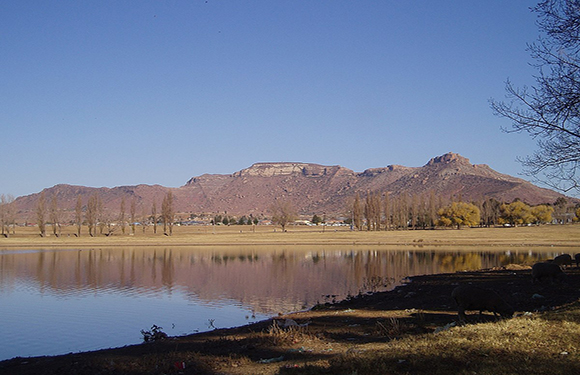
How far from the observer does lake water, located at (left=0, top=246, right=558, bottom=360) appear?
17.5 metres

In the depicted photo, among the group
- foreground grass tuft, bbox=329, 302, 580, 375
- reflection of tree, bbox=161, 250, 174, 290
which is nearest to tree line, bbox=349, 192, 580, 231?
reflection of tree, bbox=161, 250, 174, 290

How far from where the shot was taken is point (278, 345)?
11.0m

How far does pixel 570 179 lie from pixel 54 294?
2667 cm

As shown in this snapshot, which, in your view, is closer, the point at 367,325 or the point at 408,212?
the point at 367,325

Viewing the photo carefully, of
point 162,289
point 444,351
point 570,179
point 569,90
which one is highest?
point 569,90

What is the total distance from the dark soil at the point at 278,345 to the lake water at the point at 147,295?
3463mm

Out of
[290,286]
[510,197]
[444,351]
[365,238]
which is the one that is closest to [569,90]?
[444,351]

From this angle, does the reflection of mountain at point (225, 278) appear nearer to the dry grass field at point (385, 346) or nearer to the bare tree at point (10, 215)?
the dry grass field at point (385, 346)

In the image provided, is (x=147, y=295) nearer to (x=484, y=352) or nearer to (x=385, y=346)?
(x=385, y=346)

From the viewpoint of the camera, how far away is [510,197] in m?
192

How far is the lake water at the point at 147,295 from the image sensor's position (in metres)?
17.5

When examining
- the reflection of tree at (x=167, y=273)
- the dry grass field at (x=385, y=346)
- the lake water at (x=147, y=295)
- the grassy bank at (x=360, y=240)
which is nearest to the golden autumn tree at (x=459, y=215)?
the grassy bank at (x=360, y=240)

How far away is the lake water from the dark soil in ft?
11.4

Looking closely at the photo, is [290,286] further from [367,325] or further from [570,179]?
[570,179]
